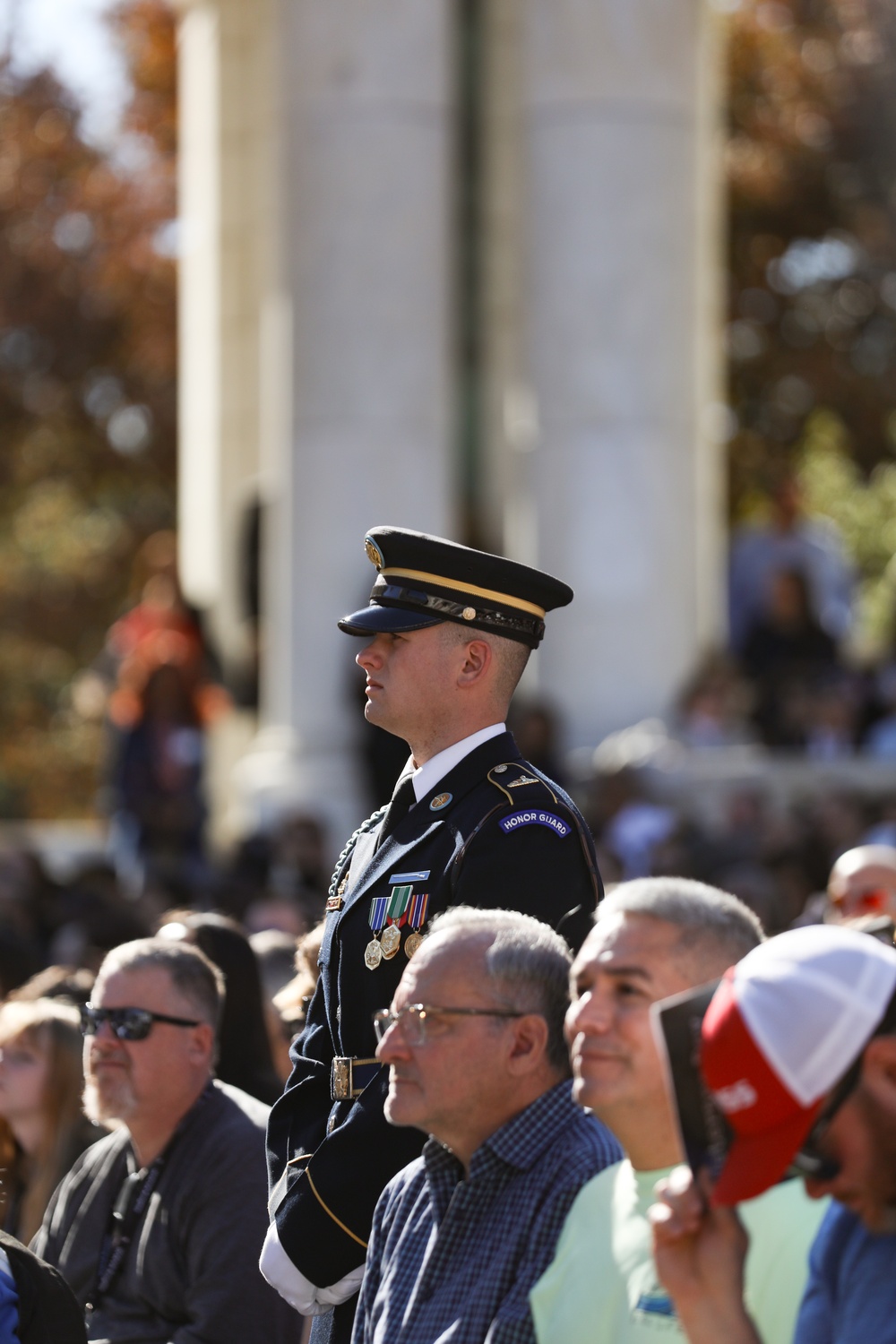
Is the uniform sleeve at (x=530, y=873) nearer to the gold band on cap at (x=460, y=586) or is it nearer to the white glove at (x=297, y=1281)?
the gold band on cap at (x=460, y=586)

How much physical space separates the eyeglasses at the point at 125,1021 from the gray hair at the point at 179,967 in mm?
86

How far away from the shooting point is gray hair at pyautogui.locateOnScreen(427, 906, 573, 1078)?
419 cm

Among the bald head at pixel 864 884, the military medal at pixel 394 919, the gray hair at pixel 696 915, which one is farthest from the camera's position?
the bald head at pixel 864 884

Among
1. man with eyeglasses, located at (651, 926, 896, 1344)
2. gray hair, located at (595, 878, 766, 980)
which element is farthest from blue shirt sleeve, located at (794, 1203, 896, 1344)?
gray hair, located at (595, 878, 766, 980)

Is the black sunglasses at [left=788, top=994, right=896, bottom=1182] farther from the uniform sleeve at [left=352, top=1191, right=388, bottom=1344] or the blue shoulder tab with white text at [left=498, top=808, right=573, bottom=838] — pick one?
the blue shoulder tab with white text at [left=498, top=808, right=573, bottom=838]

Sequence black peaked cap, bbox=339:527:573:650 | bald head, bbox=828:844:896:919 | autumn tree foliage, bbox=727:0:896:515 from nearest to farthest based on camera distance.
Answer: black peaked cap, bbox=339:527:573:650 → bald head, bbox=828:844:896:919 → autumn tree foliage, bbox=727:0:896:515

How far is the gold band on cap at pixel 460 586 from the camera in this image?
5.04 metres

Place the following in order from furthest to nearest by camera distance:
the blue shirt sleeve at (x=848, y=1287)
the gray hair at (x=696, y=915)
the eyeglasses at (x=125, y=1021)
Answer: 1. the eyeglasses at (x=125, y=1021)
2. the gray hair at (x=696, y=915)
3. the blue shirt sleeve at (x=848, y=1287)

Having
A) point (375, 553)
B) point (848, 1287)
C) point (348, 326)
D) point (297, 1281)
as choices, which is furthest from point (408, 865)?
point (348, 326)

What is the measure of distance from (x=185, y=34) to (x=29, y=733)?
15907mm

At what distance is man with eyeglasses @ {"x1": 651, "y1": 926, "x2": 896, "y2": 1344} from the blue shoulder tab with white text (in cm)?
147

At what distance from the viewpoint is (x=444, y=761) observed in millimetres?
4988

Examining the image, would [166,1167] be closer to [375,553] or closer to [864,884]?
[375,553]

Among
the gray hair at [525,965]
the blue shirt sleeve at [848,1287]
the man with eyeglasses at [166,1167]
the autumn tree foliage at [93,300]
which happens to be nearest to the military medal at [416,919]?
the gray hair at [525,965]
